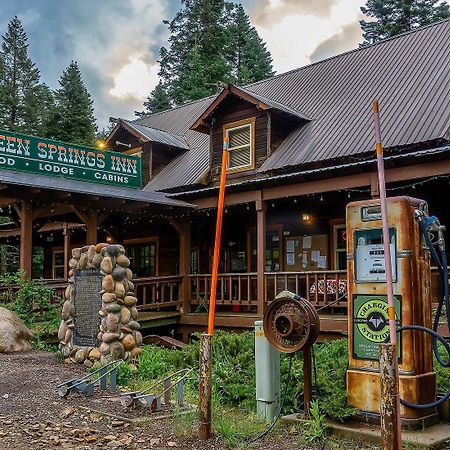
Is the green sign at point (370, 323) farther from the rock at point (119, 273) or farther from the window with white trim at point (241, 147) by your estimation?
the window with white trim at point (241, 147)

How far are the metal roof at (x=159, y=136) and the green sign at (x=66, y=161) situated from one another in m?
3.93

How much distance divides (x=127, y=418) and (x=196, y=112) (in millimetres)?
17059

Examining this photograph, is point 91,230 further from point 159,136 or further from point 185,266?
point 159,136

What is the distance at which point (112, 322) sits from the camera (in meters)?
8.76

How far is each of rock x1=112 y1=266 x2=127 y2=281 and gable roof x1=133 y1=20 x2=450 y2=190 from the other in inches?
233

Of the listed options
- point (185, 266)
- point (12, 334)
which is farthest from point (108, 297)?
point (185, 266)

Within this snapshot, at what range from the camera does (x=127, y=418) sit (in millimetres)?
5715

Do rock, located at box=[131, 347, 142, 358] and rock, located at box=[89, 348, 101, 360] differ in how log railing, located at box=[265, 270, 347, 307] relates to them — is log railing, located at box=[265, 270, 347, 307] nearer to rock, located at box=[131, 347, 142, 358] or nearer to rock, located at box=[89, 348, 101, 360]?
rock, located at box=[131, 347, 142, 358]

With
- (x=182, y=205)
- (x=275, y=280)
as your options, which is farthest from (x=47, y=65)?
(x=275, y=280)

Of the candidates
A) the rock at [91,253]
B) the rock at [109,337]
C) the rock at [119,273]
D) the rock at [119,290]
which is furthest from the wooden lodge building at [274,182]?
the rock at [109,337]

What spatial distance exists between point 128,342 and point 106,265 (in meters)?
1.25

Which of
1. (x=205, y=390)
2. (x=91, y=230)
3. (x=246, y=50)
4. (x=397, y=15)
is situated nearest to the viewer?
(x=205, y=390)

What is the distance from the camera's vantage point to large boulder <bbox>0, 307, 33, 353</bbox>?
372 inches

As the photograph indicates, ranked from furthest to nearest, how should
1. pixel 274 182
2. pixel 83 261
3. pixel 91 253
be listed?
pixel 274 182 < pixel 83 261 < pixel 91 253
